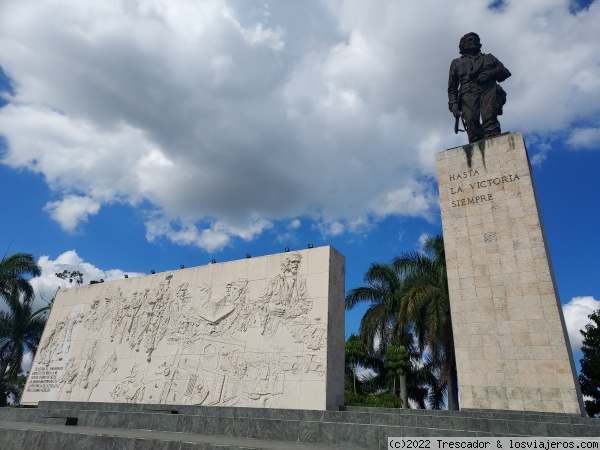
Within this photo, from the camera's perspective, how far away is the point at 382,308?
17734mm

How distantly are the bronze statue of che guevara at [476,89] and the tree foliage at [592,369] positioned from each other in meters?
14.9

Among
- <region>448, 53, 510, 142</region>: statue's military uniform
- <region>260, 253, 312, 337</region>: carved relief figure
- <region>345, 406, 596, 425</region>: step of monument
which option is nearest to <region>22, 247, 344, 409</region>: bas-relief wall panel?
<region>260, 253, 312, 337</region>: carved relief figure

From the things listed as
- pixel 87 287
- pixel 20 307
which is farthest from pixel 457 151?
pixel 20 307

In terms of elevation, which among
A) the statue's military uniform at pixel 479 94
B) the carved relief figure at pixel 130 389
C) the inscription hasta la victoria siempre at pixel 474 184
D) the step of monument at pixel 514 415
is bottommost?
the step of monument at pixel 514 415

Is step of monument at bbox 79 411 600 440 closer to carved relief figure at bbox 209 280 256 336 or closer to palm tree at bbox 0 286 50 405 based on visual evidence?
carved relief figure at bbox 209 280 256 336

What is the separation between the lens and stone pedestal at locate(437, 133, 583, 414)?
7879 mm

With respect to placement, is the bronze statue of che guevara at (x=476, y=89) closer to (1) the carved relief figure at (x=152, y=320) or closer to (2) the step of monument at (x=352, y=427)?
(2) the step of monument at (x=352, y=427)

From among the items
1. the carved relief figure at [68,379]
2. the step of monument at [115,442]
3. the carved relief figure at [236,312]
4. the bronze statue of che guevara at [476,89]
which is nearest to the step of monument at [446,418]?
the step of monument at [115,442]

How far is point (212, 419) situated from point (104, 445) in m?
1.93

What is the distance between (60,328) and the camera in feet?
52.2

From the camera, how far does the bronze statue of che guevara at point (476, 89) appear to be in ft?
34.4

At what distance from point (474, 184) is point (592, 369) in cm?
1482

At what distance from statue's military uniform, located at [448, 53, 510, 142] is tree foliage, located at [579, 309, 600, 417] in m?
14.9

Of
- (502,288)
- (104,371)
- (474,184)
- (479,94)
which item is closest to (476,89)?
(479,94)
